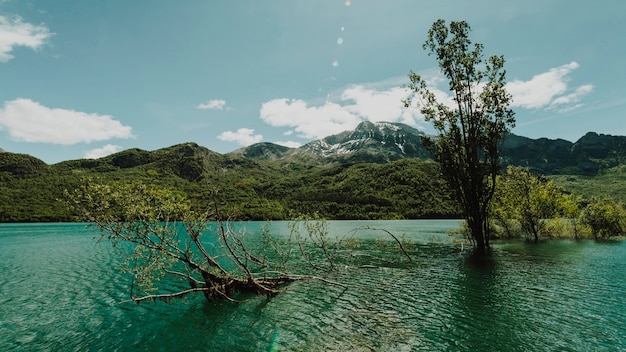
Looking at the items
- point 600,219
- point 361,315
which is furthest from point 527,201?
point 361,315

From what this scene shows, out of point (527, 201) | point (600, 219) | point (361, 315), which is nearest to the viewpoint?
point (361, 315)

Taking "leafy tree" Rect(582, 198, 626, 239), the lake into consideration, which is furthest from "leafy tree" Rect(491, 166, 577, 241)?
the lake

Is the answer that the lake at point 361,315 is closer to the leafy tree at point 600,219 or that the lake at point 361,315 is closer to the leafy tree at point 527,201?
the leafy tree at point 527,201

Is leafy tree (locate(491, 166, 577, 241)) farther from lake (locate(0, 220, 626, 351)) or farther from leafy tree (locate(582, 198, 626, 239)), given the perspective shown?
lake (locate(0, 220, 626, 351))

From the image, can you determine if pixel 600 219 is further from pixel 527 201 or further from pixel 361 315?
pixel 361 315

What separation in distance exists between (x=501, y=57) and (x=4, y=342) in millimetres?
65776

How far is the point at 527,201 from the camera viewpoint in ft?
229

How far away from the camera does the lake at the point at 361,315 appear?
18.1 metres

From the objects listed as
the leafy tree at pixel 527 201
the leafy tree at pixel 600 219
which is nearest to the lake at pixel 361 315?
the leafy tree at pixel 527 201

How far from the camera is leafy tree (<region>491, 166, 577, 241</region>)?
231 ft

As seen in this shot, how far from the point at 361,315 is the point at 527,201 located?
218 ft

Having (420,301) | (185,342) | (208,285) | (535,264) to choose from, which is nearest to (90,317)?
(208,285)

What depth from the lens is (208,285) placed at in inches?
1079

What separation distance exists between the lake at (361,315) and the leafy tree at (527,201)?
34.0 meters
